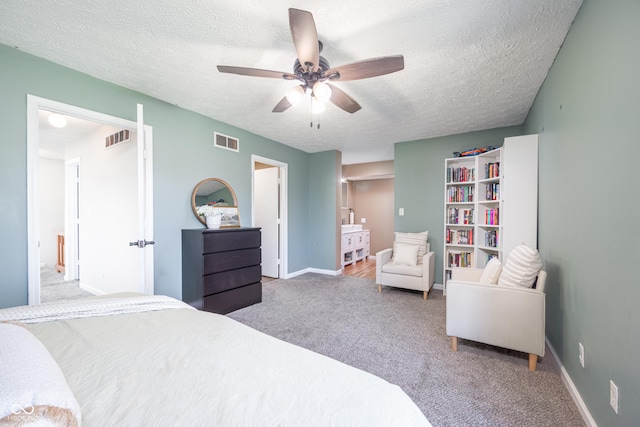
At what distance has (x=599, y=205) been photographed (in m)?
1.37

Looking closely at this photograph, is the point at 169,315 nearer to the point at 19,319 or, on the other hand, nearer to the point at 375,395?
the point at 19,319

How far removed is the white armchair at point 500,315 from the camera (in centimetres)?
189

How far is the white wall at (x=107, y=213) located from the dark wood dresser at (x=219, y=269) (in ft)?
1.82

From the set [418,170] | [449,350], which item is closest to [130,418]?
[449,350]

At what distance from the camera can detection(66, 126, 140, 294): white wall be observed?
3074 millimetres

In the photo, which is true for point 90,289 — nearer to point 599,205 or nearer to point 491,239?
→ point 599,205

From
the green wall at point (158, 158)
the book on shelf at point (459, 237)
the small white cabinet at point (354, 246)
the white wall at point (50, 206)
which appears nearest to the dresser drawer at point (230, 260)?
the green wall at point (158, 158)

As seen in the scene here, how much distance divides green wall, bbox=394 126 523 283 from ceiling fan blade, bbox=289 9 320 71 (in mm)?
3068

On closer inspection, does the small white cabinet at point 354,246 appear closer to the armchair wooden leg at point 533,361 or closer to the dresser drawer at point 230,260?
the dresser drawer at point 230,260

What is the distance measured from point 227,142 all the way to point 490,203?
3.68 metres

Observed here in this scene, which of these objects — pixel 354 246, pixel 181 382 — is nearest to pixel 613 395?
pixel 181 382

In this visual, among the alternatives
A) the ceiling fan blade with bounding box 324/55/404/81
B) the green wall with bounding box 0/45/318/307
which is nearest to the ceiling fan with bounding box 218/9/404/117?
the ceiling fan blade with bounding box 324/55/404/81

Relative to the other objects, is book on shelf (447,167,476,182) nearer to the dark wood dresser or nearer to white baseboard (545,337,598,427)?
white baseboard (545,337,598,427)

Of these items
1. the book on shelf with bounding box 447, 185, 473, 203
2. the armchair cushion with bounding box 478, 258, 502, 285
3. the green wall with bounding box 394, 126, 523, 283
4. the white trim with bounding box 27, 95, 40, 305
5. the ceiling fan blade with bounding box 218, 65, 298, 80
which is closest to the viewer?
the ceiling fan blade with bounding box 218, 65, 298, 80
